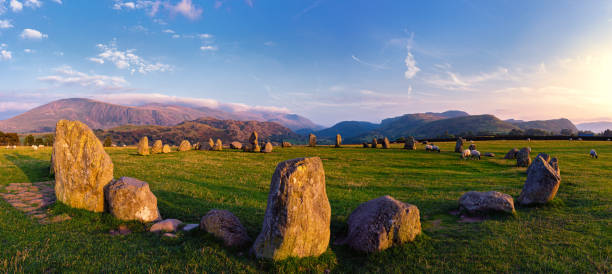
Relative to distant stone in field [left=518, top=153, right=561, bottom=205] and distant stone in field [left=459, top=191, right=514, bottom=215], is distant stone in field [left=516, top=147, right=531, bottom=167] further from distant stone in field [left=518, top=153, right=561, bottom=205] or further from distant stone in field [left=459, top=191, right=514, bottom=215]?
distant stone in field [left=459, top=191, right=514, bottom=215]

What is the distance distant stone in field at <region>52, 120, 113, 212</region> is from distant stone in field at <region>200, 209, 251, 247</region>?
5.89m

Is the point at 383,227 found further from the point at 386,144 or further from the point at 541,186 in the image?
the point at 386,144

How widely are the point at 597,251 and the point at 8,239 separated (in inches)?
727

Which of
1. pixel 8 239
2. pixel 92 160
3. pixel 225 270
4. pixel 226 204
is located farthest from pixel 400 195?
pixel 8 239

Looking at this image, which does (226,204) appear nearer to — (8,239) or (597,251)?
(8,239)

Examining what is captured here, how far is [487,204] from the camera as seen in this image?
11.4 m

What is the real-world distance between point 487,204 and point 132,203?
15299 mm

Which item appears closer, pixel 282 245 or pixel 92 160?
pixel 282 245

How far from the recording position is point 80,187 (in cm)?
1086

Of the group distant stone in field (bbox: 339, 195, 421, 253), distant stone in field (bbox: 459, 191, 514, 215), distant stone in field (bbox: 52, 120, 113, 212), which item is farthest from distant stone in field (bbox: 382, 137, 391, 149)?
distant stone in field (bbox: 52, 120, 113, 212)

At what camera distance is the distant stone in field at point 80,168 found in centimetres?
1084

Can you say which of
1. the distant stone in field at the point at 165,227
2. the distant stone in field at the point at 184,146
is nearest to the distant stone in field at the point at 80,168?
the distant stone in field at the point at 165,227

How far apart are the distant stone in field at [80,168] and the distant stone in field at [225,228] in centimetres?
589

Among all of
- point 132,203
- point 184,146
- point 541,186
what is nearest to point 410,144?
point 541,186
